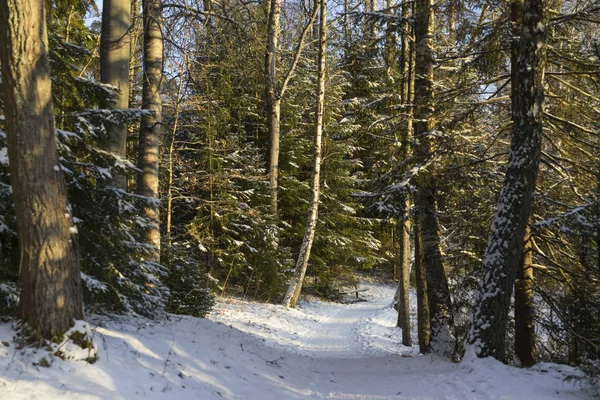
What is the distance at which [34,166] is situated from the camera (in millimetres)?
3887

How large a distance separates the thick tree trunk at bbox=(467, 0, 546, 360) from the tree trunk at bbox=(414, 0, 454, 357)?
62.3 inches

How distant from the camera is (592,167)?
6.85 m

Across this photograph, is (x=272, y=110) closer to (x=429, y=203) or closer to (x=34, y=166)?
(x=429, y=203)

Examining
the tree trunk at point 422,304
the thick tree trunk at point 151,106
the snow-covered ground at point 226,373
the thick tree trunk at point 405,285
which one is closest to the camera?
the snow-covered ground at point 226,373

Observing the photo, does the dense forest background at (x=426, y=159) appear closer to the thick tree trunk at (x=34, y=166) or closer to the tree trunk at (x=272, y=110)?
the thick tree trunk at (x=34, y=166)

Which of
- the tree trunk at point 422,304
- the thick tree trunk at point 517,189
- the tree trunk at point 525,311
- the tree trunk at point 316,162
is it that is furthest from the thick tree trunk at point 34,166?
the tree trunk at point 316,162

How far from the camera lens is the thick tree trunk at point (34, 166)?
382 centimetres

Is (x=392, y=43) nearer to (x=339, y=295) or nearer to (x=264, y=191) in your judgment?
(x=264, y=191)

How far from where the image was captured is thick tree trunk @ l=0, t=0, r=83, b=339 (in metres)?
3.82

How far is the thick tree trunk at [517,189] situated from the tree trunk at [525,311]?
5.44 ft

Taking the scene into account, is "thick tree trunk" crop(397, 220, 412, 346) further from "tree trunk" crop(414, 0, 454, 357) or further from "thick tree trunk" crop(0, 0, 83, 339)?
"thick tree trunk" crop(0, 0, 83, 339)

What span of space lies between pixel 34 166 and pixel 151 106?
454 cm

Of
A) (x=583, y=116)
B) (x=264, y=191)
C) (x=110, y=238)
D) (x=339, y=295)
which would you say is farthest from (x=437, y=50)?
(x=339, y=295)

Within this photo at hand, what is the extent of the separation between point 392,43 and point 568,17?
10.9ft
